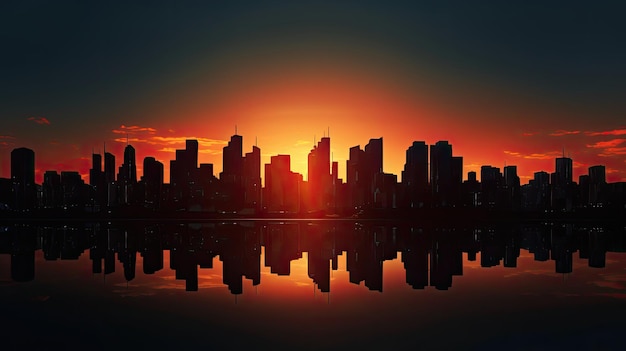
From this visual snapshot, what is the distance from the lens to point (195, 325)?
78.3ft

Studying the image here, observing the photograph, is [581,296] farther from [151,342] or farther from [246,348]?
[151,342]

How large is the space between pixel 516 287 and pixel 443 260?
55.9ft

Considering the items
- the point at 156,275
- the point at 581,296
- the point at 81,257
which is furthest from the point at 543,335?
Answer: the point at 81,257

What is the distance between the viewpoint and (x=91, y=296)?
32156mm

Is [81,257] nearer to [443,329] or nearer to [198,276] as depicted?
[198,276]

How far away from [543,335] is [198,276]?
2603 cm

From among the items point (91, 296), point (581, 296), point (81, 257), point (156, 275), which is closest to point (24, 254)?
point (81, 257)

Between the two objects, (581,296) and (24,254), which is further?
(24,254)

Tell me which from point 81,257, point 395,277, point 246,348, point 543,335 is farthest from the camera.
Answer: point 81,257

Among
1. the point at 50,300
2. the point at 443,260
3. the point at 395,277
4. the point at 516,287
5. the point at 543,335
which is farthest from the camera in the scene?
the point at 443,260

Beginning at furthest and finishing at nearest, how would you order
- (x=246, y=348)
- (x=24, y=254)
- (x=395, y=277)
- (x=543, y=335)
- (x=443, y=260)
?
(x=24, y=254), (x=443, y=260), (x=395, y=277), (x=543, y=335), (x=246, y=348)

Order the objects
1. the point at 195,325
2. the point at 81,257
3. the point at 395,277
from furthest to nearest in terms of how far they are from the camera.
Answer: the point at 81,257, the point at 395,277, the point at 195,325

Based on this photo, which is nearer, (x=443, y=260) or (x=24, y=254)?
(x=443, y=260)

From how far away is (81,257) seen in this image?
58.5 m
